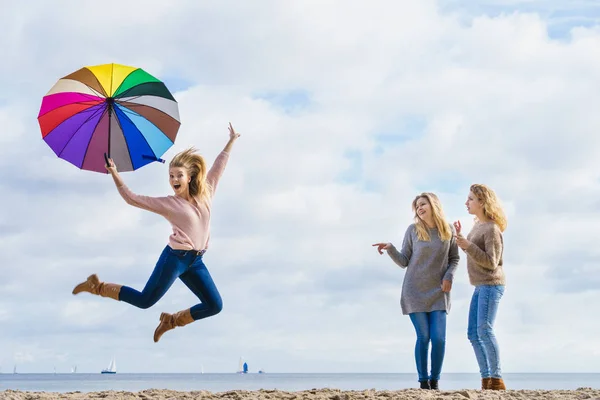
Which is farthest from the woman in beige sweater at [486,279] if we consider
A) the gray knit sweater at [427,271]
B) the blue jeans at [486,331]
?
the gray knit sweater at [427,271]

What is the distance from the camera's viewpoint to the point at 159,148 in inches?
378

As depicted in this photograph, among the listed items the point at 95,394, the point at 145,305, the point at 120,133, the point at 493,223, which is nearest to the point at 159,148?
the point at 120,133

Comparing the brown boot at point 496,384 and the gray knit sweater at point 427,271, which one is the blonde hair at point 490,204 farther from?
the brown boot at point 496,384

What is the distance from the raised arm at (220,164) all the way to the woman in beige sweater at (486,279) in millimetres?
3086

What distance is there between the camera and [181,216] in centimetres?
856

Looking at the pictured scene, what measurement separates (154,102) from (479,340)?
17.2ft

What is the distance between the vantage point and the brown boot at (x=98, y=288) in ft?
29.0

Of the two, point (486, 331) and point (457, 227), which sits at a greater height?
point (457, 227)

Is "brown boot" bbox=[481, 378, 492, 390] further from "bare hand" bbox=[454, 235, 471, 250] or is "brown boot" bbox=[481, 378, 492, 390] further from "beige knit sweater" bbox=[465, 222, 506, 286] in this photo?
"bare hand" bbox=[454, 235, 471, 250]

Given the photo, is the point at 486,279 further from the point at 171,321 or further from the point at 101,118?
the point at 101,118

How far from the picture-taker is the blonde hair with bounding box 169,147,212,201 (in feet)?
28.9

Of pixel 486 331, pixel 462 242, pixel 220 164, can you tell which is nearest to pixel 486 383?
pixel 486 331

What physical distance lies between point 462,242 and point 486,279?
2.03 ft

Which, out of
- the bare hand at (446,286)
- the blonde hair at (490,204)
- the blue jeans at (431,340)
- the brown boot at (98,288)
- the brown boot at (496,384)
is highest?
the blonde hair at (490,204)
